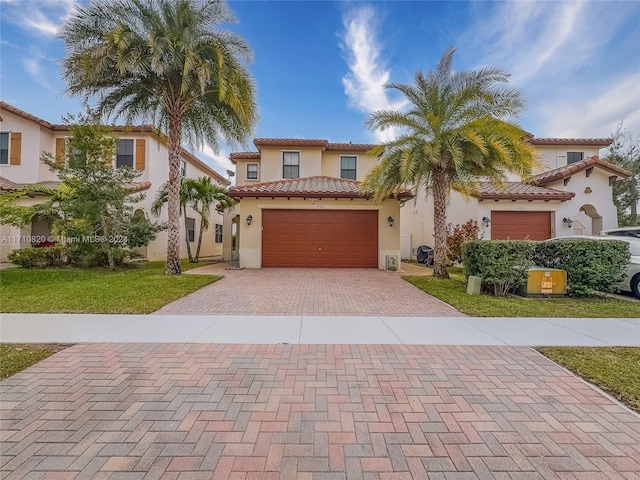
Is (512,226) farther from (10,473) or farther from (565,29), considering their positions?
(10,473)

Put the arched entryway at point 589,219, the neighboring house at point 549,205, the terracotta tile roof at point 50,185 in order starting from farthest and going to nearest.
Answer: the arched entryway at point 589,219
the neighboring house at point 549,205
the terracotta tile roof at point 50,185

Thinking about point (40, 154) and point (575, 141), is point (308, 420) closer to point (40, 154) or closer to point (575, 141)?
point (40, 154)

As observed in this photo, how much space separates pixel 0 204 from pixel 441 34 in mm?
16481

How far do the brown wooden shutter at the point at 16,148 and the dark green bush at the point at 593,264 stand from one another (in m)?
25.7

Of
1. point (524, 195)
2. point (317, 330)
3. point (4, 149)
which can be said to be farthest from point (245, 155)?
point (317, 330)

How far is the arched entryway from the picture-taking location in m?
16.2

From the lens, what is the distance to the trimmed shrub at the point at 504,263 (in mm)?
8336

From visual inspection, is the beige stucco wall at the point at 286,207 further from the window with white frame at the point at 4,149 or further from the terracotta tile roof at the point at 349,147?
the window with white frame at the point at 4,149

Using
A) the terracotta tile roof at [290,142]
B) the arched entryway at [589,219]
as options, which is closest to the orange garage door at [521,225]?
the arched entryway at [589,219]

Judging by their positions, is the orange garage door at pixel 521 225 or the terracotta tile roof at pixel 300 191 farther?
the orange garage door at pixel 521 225

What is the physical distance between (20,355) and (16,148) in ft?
62.4

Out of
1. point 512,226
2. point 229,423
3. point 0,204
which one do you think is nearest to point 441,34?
point 512,226

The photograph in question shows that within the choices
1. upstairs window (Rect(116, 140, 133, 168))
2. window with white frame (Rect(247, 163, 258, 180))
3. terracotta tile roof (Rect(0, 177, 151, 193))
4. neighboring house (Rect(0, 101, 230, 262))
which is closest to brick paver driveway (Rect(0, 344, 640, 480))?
terracotta tile roof (Rect(0, 177, 151, 193))

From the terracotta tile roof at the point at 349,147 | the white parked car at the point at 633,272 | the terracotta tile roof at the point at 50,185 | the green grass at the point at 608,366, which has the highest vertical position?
the terracotta tile roof at the point at 349,147
